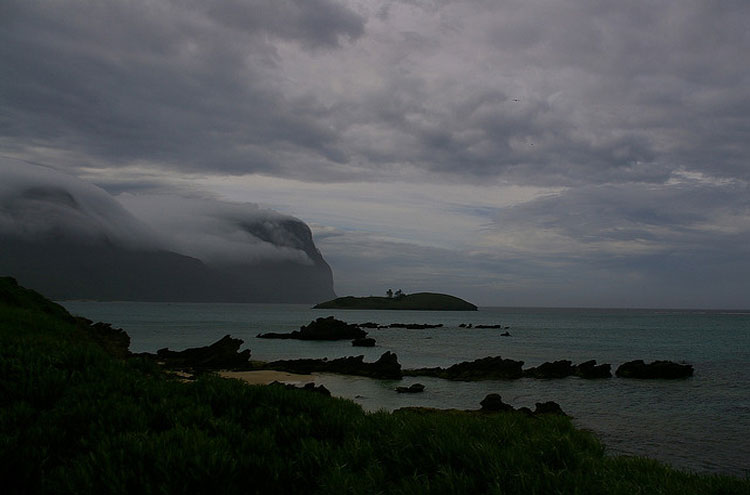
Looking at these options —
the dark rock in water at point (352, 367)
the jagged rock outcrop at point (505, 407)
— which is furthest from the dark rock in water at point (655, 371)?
the jagged rock outcrop at point (505, 407)

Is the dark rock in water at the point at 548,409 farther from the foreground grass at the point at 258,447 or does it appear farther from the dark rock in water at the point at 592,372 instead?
the dark rock in water at the point at 592,372

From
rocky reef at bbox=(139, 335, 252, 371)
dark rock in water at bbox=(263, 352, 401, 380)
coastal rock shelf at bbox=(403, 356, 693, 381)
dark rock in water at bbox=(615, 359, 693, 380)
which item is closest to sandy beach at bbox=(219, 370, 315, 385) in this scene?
dark rock in water at bbox=(263, 352, 401, 380)

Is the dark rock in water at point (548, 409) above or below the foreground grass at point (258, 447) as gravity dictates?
below

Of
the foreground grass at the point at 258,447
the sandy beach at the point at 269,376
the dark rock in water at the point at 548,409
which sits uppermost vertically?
the foreground grass at the point at 258,447

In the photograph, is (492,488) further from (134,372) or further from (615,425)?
(615,425)

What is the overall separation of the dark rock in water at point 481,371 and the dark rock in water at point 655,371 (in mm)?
9549

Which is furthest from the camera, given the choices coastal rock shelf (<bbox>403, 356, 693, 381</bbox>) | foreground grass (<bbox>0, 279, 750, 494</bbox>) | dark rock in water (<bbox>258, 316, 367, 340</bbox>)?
dark rock in water (<bbox>258, 316, 367, 340</bbox>)

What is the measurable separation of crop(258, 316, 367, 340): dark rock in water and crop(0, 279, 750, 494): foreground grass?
3181 inches

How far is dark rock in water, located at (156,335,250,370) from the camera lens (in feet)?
151

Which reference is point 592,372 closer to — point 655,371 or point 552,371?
point 552,371

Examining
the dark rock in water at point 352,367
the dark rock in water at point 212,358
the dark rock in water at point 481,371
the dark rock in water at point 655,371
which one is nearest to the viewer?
the dark rock in water at point 481,371

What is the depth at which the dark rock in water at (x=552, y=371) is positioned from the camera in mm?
43750

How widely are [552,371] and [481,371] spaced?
6195 mm

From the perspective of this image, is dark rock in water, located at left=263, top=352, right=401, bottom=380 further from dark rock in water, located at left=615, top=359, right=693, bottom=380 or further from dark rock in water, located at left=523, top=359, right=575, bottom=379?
dark rock in water, located at left=615, top=359, right=693, bottom=380
